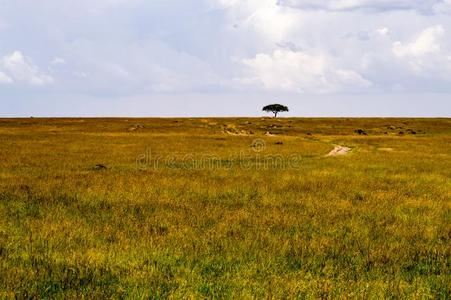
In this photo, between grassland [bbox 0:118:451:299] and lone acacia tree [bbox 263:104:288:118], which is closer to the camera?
grassland [bbox 0:118:451:299]

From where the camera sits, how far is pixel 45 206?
38.4 feet

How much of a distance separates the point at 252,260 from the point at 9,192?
9672mm

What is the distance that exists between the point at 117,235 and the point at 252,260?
2.99 metres

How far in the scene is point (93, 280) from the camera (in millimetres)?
6387

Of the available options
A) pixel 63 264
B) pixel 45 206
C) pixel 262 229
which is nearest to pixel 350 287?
pixel 262 229

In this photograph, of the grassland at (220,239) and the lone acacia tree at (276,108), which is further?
the lone acacia tree at (276,108)

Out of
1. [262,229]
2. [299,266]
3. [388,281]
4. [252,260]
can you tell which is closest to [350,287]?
[388,281]

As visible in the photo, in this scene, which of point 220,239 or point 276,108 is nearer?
point 220,239

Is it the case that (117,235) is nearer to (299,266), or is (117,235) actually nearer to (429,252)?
(299,266)

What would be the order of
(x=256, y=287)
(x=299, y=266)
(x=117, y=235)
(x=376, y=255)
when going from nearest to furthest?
(x=256, y=287), (x=299, y=266), (x=376, y=255), (x=117, y=235)

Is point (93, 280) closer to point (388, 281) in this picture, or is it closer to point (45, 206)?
point (388, 281)

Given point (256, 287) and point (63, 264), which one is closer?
point (256, 287)

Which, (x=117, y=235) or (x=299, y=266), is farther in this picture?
(x=117, y=235)

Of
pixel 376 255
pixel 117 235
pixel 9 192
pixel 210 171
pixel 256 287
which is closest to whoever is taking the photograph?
pixel 256 287
